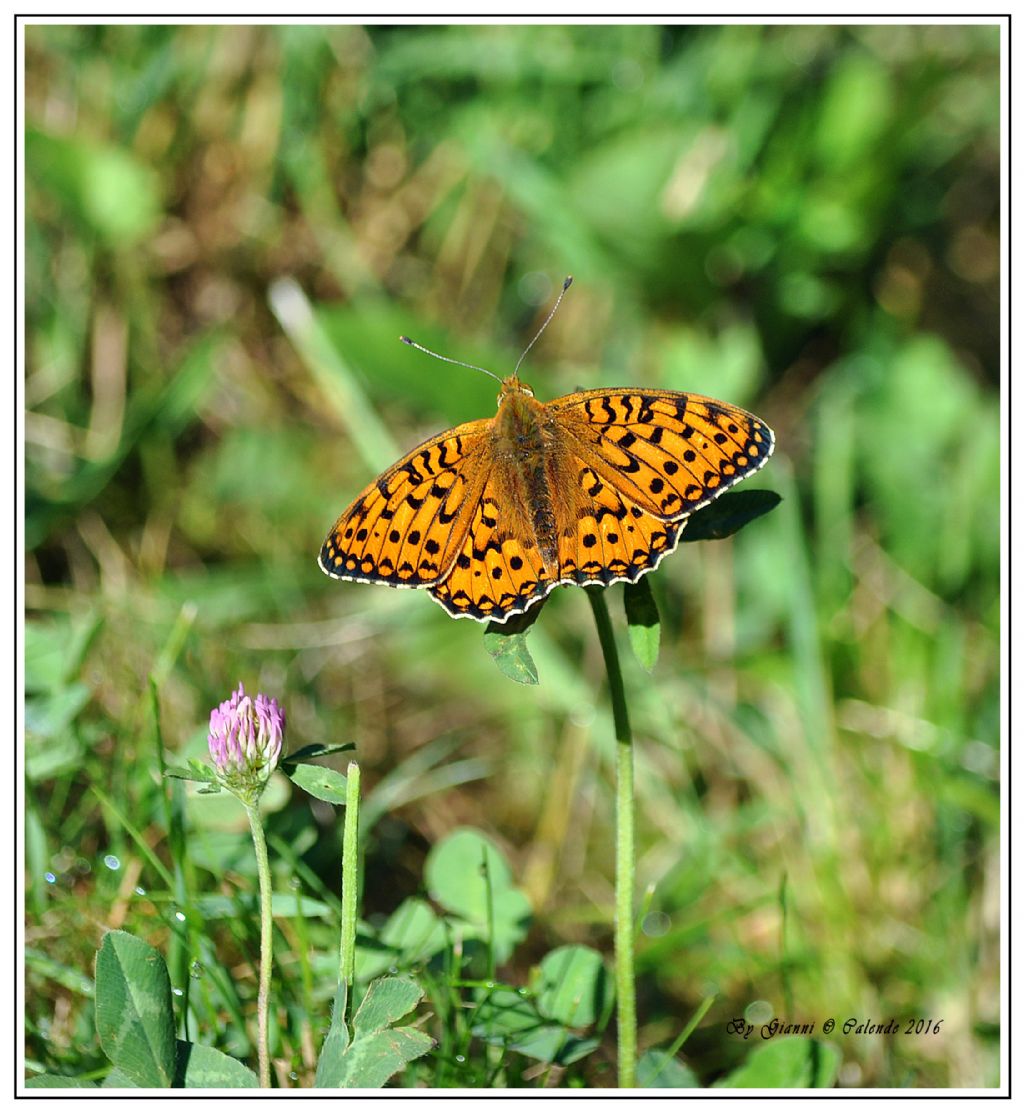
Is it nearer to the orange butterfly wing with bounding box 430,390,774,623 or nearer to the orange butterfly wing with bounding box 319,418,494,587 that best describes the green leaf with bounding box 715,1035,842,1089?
the orange butterfly wing with bounding box 430,390,774,623

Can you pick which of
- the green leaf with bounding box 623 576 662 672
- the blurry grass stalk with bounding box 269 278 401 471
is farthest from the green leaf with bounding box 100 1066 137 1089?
the blurry grass stalk with bounding box 269 278 401 471

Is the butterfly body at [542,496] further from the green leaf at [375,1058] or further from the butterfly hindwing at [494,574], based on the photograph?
the green leaf at [375,1058]

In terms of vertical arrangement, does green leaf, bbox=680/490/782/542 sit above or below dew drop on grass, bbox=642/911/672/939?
above

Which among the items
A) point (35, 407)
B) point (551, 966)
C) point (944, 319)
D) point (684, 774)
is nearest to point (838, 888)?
point (684, 774)

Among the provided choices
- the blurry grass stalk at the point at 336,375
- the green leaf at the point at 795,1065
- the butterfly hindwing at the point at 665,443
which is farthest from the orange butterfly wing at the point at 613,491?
the blurry grass stalk at the point at 336,375

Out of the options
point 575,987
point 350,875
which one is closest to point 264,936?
point 350,875

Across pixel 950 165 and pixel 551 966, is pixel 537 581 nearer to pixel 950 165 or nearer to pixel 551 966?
pixel 551 966

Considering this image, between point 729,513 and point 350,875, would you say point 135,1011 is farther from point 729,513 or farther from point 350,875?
point 729,513
